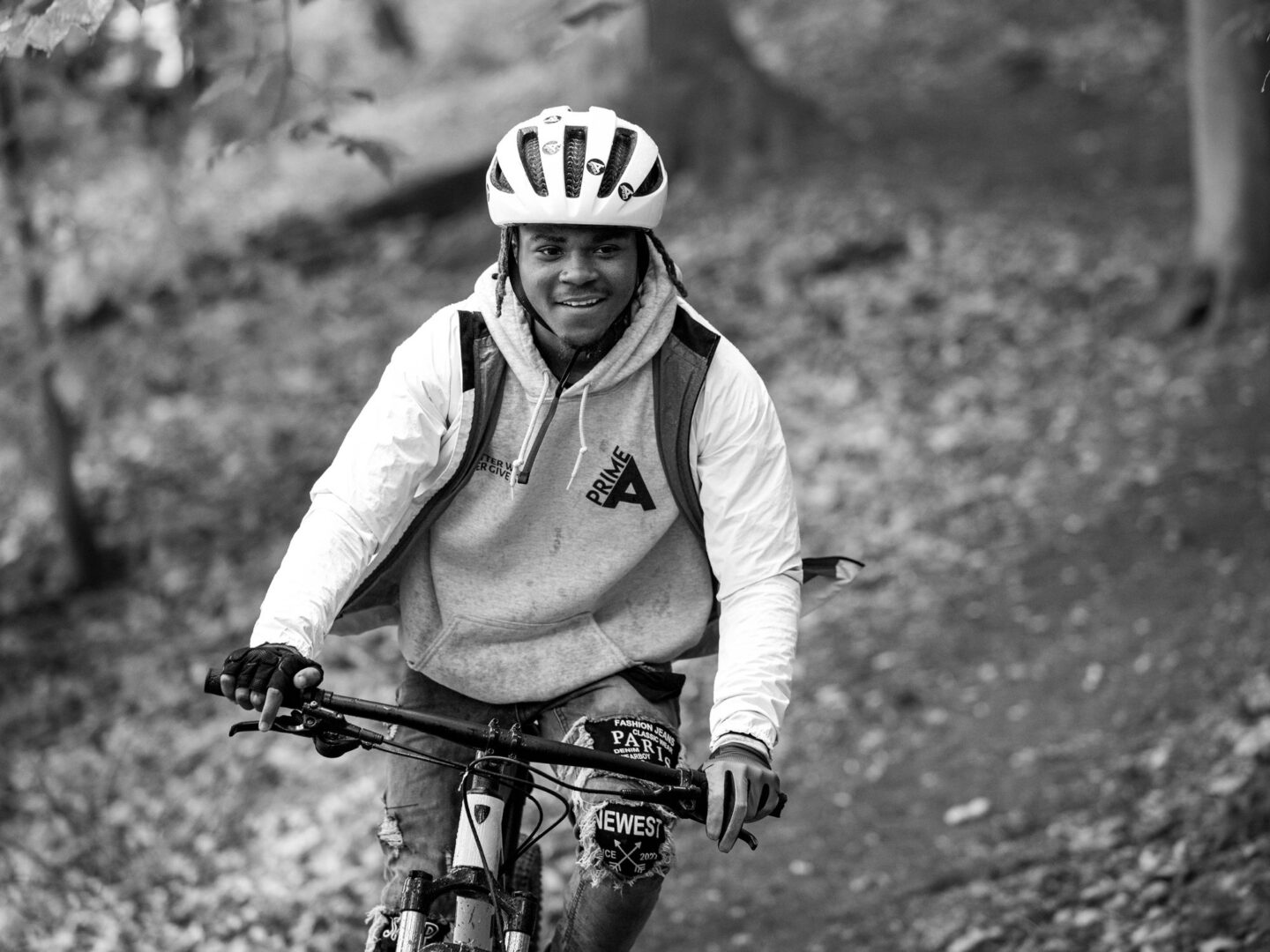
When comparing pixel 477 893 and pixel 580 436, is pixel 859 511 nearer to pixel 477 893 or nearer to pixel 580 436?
pixel 580 436

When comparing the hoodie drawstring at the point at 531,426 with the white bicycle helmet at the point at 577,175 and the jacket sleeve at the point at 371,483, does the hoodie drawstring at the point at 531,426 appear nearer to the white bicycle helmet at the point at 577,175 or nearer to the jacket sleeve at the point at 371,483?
the jacket sleeve at the point at 371,483

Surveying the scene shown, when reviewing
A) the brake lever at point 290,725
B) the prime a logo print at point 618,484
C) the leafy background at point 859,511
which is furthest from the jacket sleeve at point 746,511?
the leafy background at point 859,511

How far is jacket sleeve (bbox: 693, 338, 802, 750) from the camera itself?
3508mm

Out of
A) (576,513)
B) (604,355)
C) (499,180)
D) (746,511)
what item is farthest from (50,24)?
(746,511)

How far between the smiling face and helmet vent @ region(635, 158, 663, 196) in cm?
11

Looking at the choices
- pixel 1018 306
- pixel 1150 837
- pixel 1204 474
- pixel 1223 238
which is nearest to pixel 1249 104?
pixel 1223 238

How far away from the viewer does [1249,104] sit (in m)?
9.68

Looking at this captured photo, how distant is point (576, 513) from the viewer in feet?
12.1

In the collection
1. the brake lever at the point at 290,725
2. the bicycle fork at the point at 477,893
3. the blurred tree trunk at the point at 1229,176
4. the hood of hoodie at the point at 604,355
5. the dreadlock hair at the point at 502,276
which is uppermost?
the blurred tree trunk at the point at 1229,176

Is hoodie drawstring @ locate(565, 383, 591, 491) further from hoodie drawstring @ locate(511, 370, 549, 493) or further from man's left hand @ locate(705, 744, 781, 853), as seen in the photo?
man's left hand @ locate(705, 744, 781, 853)

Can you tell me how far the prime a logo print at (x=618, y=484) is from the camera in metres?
3.63

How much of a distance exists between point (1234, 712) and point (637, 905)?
3.90 m

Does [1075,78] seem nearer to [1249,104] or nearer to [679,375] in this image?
[1249,104]

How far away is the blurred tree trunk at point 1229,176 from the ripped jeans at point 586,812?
24.7 feet
